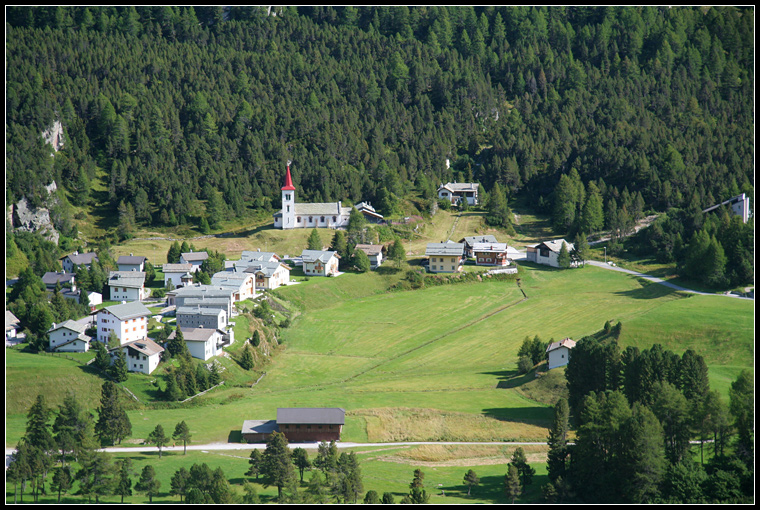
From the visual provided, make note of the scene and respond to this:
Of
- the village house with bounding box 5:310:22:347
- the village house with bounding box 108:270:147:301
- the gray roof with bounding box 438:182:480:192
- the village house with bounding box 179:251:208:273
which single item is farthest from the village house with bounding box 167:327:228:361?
the gray roof with bounding box 438:182:480:192

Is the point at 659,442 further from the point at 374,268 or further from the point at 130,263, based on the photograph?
the point at 130,263

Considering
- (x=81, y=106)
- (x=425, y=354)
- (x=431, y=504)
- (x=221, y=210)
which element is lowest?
(x=431, y=504)

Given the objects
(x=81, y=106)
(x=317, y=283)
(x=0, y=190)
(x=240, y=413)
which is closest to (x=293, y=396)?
(x=240, y=413)

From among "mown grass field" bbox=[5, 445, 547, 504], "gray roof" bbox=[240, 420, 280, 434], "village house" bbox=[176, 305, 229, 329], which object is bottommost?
"mown grass field" bbox=[5, 445, 547, 504]

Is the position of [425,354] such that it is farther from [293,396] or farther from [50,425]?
[50,425]

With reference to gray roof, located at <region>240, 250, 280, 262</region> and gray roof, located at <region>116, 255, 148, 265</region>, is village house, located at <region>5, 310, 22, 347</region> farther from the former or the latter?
gray roof, located at <region>240, 250, 280, 262</region>

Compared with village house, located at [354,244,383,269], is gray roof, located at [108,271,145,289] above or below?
below
